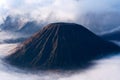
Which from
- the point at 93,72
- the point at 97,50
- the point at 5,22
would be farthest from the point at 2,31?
the point at 93,72

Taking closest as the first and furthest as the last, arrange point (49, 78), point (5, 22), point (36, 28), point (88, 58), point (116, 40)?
1. point (49, 78)
2. point (88, 58)
3. point (116, 40)
4. point (36, 28)
5. point (5, 22)

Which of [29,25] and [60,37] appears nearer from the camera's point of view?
[60,37]

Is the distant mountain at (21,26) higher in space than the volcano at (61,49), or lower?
higher

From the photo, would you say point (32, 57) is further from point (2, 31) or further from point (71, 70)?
point (2, 31)

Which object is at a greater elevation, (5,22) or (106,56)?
(5,22)

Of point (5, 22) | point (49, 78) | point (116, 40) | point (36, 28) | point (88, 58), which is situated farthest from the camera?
point (5, 22)

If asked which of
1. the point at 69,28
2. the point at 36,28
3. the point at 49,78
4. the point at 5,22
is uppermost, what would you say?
the point at 5,22

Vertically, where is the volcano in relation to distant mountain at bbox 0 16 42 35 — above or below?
below
